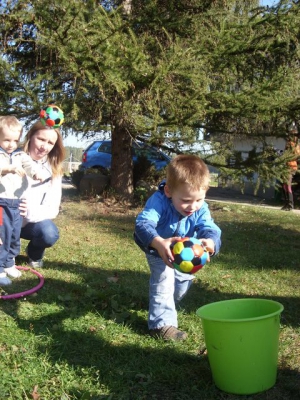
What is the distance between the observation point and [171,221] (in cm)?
328

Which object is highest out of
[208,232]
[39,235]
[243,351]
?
[208,232]

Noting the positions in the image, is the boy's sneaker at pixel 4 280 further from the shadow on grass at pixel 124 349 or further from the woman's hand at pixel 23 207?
the woman's hand at pixel 23 207

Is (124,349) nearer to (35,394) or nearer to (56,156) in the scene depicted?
(35,394)

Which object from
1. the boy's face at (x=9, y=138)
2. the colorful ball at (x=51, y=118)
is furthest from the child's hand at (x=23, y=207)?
the colorful ball at (x=51, y=118)

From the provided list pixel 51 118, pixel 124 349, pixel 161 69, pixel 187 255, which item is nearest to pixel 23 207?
pixel 51 118

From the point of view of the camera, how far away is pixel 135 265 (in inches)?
201

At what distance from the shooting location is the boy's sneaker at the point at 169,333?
3150 millimetres

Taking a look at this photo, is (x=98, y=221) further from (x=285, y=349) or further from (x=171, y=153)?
(x=285, y=349)

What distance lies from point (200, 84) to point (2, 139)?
15.2ft

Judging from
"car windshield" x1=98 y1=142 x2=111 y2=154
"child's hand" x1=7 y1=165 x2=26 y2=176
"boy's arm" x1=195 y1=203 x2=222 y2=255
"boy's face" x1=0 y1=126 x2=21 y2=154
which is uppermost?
"car windshield" x1=98 y1=142 x2=111 y2=154

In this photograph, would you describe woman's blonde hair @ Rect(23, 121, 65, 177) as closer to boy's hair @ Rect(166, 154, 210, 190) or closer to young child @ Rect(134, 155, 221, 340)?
young child @ Rect(134, 155, 221, 340)

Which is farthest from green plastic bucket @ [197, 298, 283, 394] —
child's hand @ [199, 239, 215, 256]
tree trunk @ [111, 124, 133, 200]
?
tree trunk @ [111, 124, 133, 200]

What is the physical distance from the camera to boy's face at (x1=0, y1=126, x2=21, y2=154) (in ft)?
13.5

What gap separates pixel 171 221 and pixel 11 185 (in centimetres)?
171
